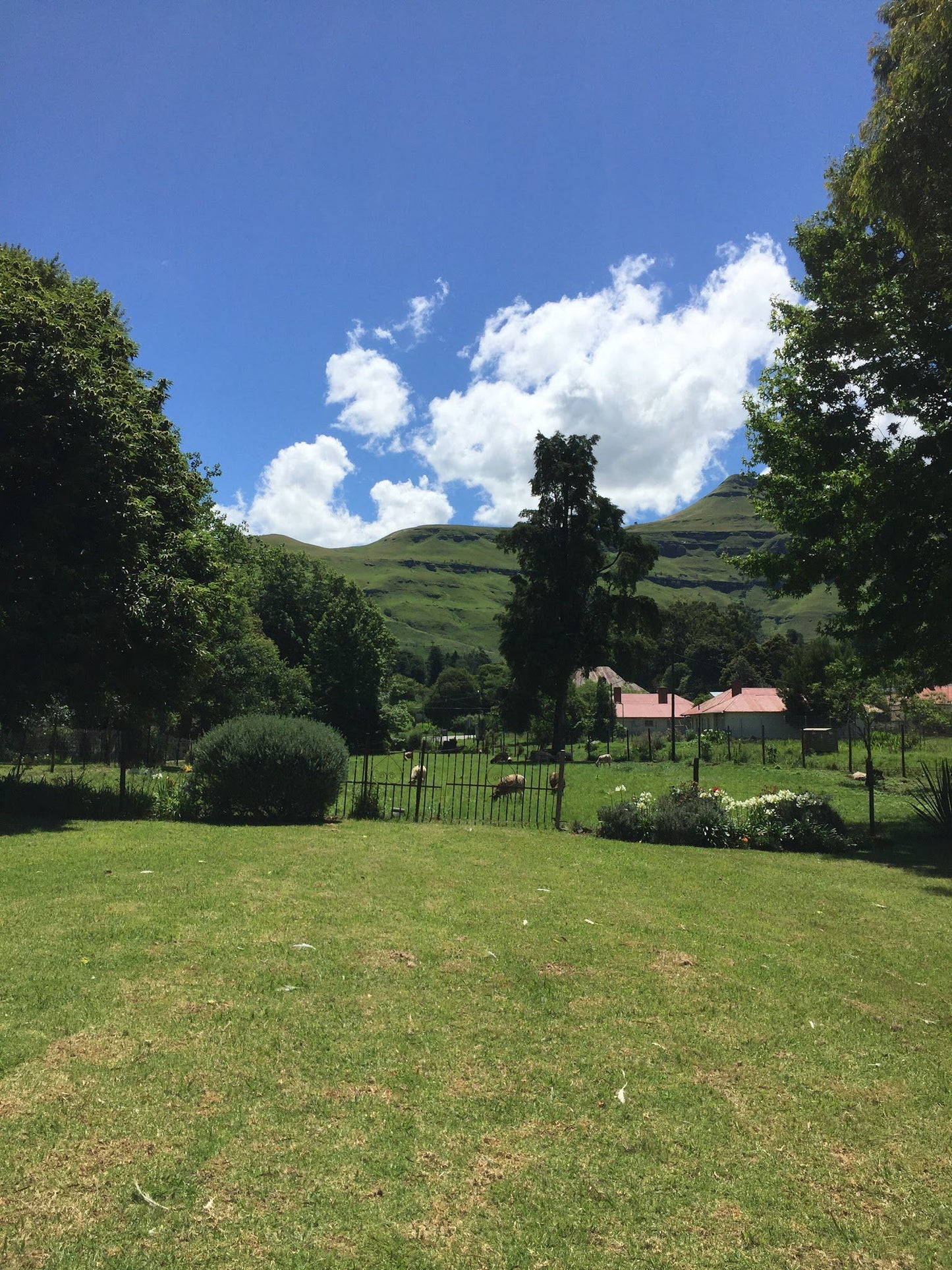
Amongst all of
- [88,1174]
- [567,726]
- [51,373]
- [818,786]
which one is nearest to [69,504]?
[51,373]

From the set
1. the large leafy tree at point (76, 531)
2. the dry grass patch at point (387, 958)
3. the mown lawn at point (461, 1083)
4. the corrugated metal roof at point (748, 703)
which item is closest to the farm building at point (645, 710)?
the corrugated metal roof at point (748, 703)

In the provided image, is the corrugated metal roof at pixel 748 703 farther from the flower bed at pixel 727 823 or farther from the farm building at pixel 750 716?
the flower bed at pixel 727 823

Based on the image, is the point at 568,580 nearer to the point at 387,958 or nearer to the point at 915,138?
the point at 915,138

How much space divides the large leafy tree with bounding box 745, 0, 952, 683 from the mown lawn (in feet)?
29.3

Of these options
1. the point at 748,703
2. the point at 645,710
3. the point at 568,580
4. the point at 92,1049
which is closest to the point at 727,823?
the point at 92,1049

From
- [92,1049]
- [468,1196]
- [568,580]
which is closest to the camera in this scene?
[468,1196]

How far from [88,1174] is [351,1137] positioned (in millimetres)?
1117

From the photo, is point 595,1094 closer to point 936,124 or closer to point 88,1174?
point 88,1174

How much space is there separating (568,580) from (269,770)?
77.8ft

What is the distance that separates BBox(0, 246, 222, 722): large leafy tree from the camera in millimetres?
14195

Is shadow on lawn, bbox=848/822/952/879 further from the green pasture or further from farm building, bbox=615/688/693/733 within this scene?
farm building, bbox=615/688/693/733

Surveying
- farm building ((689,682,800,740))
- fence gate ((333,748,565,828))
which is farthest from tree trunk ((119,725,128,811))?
farm building ((689,682,800,740))

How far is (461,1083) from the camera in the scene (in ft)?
13.5

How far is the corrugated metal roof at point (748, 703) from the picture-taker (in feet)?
213
